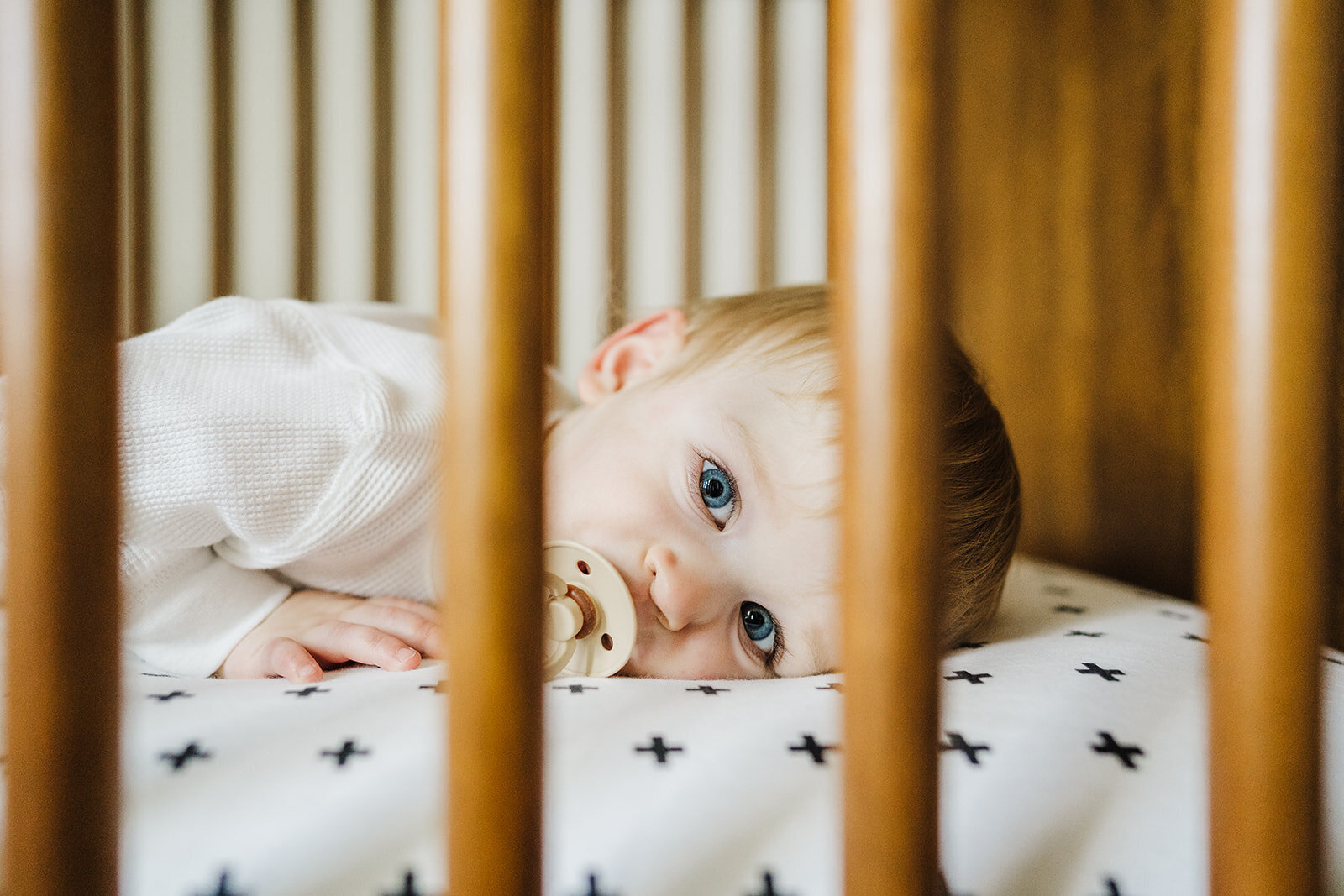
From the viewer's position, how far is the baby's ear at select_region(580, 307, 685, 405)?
0.86 m

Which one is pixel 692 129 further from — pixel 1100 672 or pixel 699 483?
pixel 1100 672

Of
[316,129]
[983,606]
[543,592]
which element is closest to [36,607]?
[543,592]

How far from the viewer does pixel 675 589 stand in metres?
0.61

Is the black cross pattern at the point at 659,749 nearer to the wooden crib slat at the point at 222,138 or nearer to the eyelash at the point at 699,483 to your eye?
the eyelash at the point at 699,483

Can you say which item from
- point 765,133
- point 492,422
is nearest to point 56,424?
point 492,422

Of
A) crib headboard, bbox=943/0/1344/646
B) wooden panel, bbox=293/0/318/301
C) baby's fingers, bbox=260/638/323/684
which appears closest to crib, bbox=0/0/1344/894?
baby's fingers, bbox=260/638/323/684

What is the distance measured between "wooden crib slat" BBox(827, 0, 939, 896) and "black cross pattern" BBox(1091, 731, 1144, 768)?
7.5 inches

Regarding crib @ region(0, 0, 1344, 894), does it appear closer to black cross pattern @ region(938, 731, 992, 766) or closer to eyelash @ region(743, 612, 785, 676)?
black cross pattern @ region(938, 731, 992, 766)

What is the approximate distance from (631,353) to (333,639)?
42cm

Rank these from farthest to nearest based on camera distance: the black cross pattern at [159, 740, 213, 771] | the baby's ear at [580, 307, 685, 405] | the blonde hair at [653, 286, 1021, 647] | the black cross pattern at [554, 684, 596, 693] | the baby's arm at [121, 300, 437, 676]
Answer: the baby's ear at [580, 307, 685, 405] → the blonde hair at [653, 286, 1021, 647] → the baby's arm at [121, 300, 437, 676] → the black cross pattern at [554, 684, 596, 693] → the black cross pattern at [159, 740, 213, 771]

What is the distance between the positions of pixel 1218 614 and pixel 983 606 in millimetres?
443

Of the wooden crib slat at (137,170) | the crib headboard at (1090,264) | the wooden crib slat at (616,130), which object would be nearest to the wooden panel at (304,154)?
the wooden crib slat at (137,170)

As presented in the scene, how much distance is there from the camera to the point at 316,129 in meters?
1.16

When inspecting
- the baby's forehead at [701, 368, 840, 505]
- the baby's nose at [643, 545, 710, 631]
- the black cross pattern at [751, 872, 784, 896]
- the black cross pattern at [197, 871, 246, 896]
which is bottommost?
the black cross pattern at [751, 872, 784, 896]
